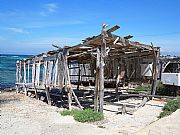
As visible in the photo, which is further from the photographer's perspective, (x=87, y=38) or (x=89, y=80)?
(x=89, y=80)

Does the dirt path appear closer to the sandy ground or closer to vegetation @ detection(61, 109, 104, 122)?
the sandy ground

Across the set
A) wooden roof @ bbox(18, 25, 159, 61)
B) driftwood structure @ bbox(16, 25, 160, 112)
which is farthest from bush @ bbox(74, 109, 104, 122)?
wooden roof @ bbox(18, 25, 159, 61)

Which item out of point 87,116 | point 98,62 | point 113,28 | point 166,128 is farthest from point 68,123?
point 166,128

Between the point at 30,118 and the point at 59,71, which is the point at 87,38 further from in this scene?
the point at 30,118

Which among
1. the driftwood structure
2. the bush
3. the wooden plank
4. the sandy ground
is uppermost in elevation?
the wooden plank

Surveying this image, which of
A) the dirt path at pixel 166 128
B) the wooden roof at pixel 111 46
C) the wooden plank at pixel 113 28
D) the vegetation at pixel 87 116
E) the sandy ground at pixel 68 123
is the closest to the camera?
the dirt path at pixel 166 128

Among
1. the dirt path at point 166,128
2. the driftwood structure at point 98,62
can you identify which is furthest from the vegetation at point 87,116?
the dirt path at point 166,128

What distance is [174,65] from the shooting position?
1764 centimetres

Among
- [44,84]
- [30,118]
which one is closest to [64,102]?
[44,84]

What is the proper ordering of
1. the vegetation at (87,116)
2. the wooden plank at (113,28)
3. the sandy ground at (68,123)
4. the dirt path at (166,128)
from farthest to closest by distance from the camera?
the vegetation at (87,116) < the wooden plank at (113,28) < the sandy ground at (68,123) < the dirt path at (166,128)

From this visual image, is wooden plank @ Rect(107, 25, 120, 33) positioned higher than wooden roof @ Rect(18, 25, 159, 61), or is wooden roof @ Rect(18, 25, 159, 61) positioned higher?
wooden plank @ Rect(107, 25, 120, 33)

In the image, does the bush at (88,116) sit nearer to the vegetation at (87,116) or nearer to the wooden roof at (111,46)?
the vegetation at (87,116)

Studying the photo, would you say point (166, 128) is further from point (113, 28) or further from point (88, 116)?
point (113, 28)

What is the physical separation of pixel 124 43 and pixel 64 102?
644cm
